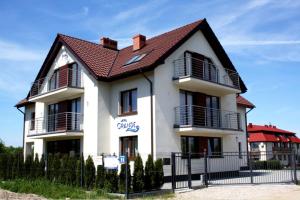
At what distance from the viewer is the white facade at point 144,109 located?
19.2m

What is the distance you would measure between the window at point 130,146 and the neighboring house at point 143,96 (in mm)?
55

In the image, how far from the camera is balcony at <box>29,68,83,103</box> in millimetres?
22266

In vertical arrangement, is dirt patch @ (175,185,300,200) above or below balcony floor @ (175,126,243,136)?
below

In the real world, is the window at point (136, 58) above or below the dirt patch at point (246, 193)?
above

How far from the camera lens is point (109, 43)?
86.3 feet

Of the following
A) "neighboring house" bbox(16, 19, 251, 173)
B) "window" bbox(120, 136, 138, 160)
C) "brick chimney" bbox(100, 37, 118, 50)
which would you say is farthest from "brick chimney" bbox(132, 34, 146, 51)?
"window" bbox(120, 136, 138, 160)

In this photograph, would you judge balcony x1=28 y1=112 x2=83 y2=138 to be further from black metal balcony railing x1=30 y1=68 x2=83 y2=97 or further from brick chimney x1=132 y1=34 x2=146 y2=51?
brick chimney x1=132 y1=34 x2=146 y2=51

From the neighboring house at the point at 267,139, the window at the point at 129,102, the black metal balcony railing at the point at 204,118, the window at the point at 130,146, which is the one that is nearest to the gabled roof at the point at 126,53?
the window at the point at 129,102

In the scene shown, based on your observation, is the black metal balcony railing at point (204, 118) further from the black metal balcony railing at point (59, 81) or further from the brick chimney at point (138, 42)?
the black metal balcony railing at point (59, 81)

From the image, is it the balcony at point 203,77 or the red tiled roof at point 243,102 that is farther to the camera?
the red tiled roof at point 243,102

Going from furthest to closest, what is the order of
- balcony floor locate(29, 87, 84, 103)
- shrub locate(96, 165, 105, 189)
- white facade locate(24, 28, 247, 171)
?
balcony floor locate(29, 87, 84, 103)
white facade locate(24, 28, 247, 171)
shrub locate(96, 165, 105, 189)

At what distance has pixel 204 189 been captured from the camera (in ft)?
52.1

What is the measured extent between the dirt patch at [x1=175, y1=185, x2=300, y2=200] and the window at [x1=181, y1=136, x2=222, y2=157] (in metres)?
4.54

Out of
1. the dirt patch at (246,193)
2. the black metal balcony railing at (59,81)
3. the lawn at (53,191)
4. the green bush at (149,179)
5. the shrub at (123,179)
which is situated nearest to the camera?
the dirt patch at (246,193)
